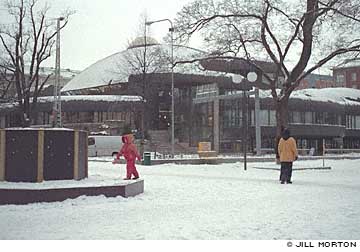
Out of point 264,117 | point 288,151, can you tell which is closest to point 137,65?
point 264,117

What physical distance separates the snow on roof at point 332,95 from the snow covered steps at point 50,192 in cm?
3472

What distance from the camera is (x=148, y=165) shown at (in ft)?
59.2

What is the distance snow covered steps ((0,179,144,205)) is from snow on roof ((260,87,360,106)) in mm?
34715

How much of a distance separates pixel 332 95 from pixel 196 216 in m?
39.1

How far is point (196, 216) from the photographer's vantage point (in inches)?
258

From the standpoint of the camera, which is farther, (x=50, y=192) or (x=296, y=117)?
(x=296, y=117)

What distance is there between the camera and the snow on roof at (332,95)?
42334 mm

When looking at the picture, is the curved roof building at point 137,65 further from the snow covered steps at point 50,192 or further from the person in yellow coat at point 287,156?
the snow covered steps at point 50,192

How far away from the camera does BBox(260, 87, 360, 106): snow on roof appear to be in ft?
139

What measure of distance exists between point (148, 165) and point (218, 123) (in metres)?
17.1

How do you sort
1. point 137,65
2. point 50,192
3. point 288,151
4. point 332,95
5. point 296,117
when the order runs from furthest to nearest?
point 332,95 < point 296,117 < point 137,65 < point 288,151 < point 50,192

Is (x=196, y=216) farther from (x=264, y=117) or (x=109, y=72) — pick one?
(x=109, y=72)

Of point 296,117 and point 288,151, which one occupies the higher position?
point 296,117

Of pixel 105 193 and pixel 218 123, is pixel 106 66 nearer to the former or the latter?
pixel 218 123
